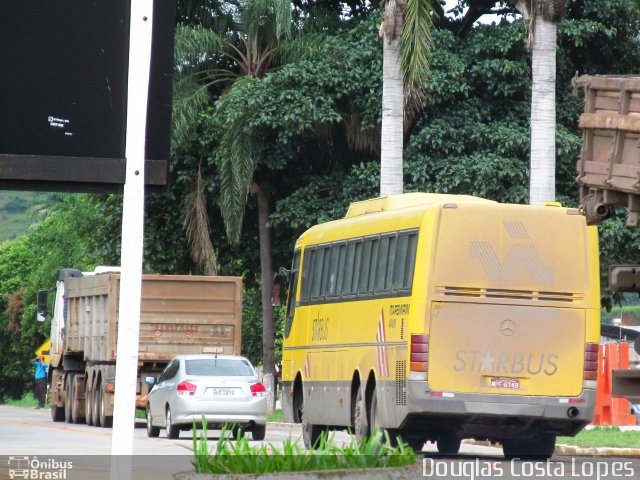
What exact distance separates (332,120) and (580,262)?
15.2 m

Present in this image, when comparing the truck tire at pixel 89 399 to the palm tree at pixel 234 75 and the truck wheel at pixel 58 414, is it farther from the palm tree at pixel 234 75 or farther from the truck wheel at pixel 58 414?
the palm tree at pixel 234 75

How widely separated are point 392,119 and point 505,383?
10731 millimetres

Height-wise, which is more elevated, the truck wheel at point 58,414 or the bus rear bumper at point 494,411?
the bus rear bumper at point 494,411

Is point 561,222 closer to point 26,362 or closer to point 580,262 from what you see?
point 580,262

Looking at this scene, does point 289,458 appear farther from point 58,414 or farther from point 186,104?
point 58,414

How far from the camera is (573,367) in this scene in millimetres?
20875

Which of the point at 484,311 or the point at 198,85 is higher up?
the point at 198,85

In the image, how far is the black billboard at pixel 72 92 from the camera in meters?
8.98

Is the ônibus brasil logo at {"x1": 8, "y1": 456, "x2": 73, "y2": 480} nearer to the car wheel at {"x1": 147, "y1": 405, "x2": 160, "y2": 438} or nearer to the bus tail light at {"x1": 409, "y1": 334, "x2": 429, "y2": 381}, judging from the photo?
the bus tail light at {"x1": 409, "y1": 334, "x2": 429, "y2": 381}

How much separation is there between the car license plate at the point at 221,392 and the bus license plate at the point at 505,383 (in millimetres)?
7987

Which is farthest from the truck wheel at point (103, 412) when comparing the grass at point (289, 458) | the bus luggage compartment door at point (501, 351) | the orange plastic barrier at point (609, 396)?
the grass at point (289, 458)

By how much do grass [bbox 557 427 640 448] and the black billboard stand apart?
1576 cm

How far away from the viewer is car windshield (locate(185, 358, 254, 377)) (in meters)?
27.9

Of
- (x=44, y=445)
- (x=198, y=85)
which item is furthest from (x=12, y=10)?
(x=198, y=85)
